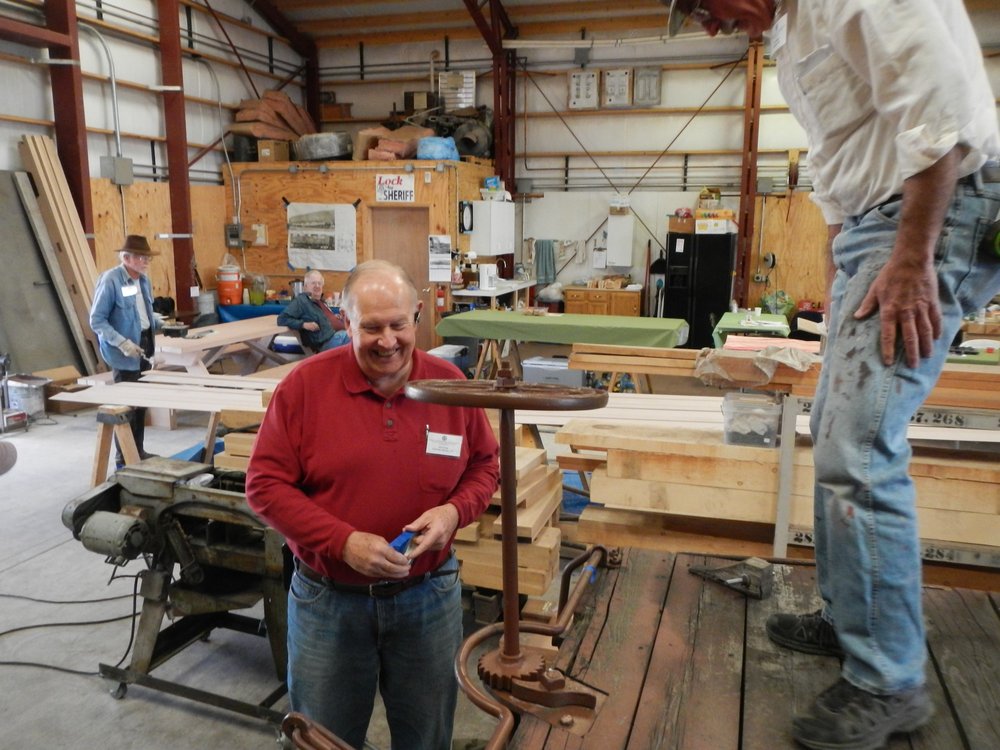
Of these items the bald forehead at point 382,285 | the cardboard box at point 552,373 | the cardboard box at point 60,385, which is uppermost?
the bald forehead at point 382,285

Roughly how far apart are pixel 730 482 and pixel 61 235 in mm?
7145

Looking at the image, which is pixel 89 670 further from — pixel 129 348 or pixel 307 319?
pixel 307 319

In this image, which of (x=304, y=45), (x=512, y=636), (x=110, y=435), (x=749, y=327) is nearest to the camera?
(x=512, y=636)

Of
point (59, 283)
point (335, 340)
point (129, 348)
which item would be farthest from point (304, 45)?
point (129, 348)

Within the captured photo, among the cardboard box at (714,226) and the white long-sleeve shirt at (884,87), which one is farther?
the cardboard box at (714,226)

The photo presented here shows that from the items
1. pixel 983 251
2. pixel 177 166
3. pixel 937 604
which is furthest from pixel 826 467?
pixel 177 166

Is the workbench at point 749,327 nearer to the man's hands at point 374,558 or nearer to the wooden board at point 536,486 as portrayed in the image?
the wooden board at point 536,486

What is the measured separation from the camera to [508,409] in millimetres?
1270

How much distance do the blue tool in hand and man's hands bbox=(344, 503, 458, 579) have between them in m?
0.01

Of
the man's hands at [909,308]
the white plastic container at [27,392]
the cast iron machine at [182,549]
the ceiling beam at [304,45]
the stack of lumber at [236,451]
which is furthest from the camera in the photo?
the ceiling beam at [304,45]

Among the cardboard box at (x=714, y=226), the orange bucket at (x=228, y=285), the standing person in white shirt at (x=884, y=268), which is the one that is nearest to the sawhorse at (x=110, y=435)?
the standing person in white shirt at (x=884, y=268)

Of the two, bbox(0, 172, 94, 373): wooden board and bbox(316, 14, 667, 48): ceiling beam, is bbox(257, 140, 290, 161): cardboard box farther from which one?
bbox(0, 172, 94, 373): wooden board

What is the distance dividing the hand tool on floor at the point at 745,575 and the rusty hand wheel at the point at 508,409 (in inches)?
24.3

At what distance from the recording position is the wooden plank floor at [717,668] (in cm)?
130
